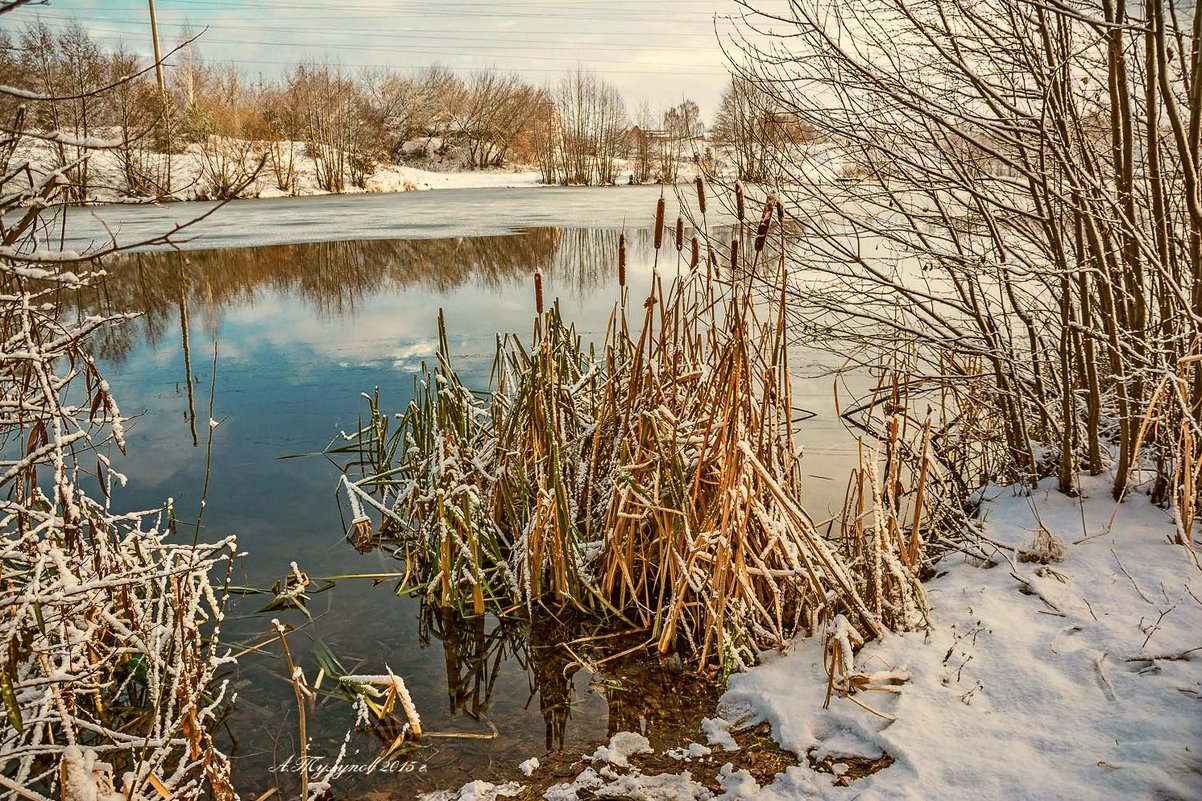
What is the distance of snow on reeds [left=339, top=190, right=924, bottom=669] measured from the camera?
3.10 metres

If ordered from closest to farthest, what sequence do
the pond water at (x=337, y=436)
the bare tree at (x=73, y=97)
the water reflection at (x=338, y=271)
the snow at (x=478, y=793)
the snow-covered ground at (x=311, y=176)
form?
1. the bare tree at (x=73, y=97)
2. the snow at (x=478, y=793)
3. the pond water at (x=337, y=436)
4. the water reflection at (x=338, y=271)
5. the snow-covered ground at (x=311, y=176)

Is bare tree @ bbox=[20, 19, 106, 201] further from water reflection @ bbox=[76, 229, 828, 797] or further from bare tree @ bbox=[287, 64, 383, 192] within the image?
bare tree @ bbox=[287, 64, 383, 192]

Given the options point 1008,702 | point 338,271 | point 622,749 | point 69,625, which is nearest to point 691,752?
point 622,749

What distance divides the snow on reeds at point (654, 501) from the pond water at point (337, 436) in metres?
0.22

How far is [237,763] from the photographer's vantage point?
2820 mm

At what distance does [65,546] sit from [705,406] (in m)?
2.34

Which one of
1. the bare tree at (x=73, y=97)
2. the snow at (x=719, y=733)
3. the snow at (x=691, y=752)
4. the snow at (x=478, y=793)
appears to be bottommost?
the snow at (x=478, y=793)

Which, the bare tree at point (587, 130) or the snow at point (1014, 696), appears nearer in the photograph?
the snow at point (1014, 696)

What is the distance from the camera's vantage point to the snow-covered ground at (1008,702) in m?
2.25

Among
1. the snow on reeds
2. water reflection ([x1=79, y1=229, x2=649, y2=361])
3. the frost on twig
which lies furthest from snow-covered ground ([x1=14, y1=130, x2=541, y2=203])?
the frost on twig

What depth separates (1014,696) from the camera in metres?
2.58

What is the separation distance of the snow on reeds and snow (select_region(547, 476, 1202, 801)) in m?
0.24

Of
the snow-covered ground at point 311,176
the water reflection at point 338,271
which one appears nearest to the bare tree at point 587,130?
the snow-covered ground at point 311,176

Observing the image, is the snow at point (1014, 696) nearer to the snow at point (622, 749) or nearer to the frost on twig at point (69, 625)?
the snow at point (622, 749)
